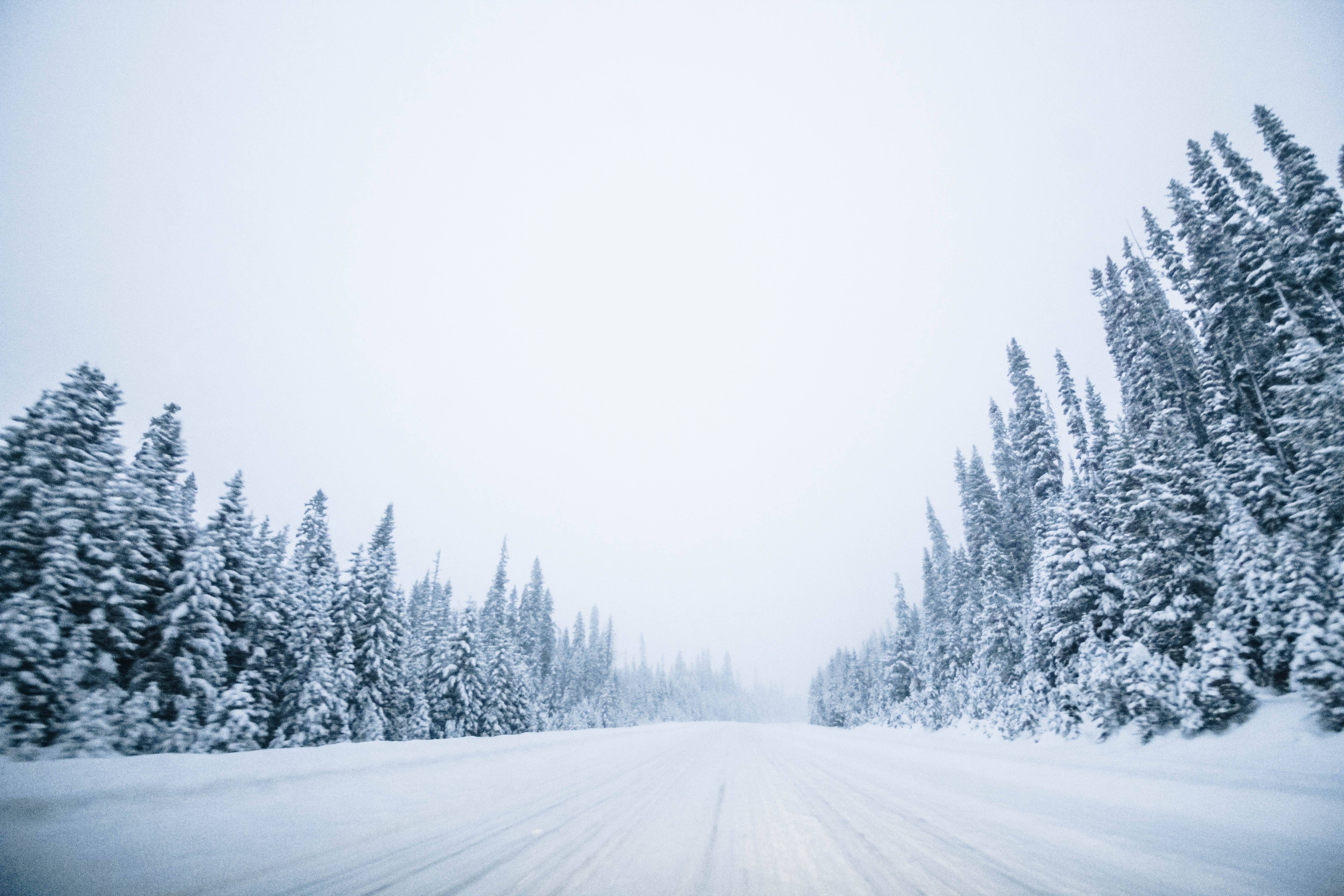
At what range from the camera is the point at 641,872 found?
15.2 feet

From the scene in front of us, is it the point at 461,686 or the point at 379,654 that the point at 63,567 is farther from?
the point at 461,686

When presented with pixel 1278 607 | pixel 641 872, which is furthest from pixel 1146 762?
pixel 641 872

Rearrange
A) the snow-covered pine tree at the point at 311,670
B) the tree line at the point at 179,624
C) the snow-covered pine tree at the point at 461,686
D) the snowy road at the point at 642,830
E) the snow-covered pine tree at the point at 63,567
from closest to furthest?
the snowy road at the point at 642,830 → the snow-covered pine tree at the point at 63,567 → the tree line at the point at 179,624 → the snow-covered pine tree at the point at 311,670 → the snow-covered pine tree at the point at 461,686

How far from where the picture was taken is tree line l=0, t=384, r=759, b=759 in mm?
14688

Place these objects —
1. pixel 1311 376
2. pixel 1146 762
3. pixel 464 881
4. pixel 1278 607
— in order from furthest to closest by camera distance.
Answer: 1. pixel 1311 376
2. pixel 1278 607
3. pixel 1146 762
4. pixel 464 881

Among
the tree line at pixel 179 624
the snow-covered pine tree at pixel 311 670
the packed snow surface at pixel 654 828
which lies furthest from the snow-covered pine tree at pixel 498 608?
the packed snow surface at pixel 654 828

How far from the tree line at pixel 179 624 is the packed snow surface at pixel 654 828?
10746 millimetres

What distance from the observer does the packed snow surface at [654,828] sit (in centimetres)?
434

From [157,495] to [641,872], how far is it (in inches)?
1012

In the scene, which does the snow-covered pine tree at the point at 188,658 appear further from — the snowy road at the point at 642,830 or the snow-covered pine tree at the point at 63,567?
the snowy road at the point at 642,830

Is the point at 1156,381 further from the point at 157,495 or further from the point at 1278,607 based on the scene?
the point at 157,495

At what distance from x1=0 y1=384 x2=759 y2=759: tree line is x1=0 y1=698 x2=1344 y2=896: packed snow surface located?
10.7m

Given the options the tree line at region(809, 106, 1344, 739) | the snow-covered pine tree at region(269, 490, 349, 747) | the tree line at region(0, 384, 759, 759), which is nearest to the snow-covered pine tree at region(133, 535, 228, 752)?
the tree line at region(0, 384, 759, 759)

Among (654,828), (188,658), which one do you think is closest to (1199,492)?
(654,828)
